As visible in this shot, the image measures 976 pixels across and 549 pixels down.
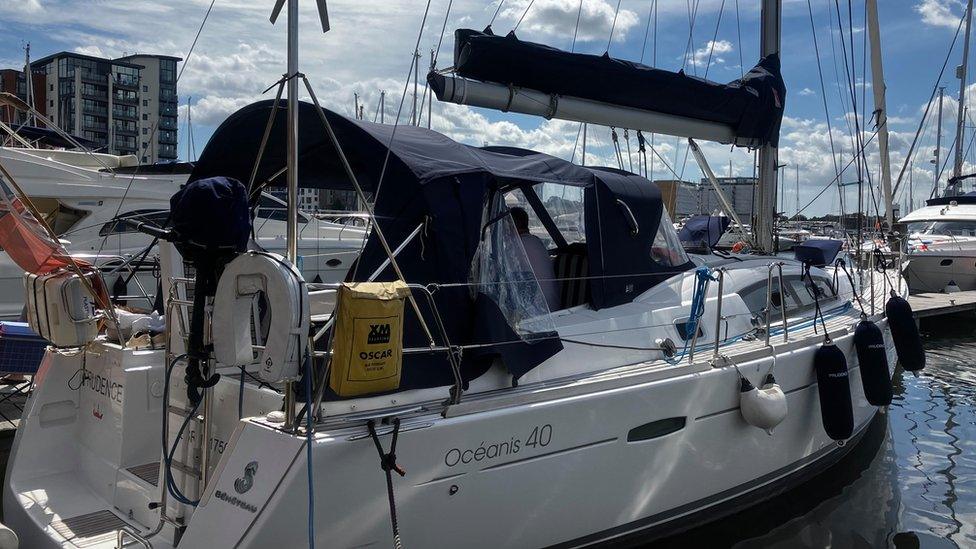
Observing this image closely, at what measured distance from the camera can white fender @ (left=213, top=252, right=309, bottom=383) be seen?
293 cm

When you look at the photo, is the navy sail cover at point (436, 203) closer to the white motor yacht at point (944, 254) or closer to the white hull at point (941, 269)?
the white motor yacht at point (944, 254)

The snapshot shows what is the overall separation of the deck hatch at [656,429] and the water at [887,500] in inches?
33.4

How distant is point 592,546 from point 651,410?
0.83 m

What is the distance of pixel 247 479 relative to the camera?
3.11 m

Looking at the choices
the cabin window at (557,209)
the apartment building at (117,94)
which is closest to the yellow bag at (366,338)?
the cabin window at (557,209)

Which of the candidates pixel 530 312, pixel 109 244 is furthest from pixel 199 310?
pixel 109 244

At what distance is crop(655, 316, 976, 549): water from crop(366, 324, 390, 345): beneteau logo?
106 inches

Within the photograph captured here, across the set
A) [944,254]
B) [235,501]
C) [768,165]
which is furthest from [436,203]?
[944,254]

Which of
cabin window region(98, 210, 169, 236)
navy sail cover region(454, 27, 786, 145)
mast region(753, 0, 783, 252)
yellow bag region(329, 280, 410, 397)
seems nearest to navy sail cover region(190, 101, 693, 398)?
yellow bag region(329, 280, 410, 397)

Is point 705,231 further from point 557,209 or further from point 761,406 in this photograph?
point 761,406

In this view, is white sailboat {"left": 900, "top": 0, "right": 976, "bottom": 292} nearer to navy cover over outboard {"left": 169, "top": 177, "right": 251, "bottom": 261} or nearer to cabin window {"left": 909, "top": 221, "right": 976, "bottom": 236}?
cabin window {"left": 909, "top": 221, "right": 976, "bottom": 236}

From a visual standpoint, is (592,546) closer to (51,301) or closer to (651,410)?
(651,410)

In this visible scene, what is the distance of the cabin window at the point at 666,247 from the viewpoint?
5336 millimetres

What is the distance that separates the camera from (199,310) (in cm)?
332
